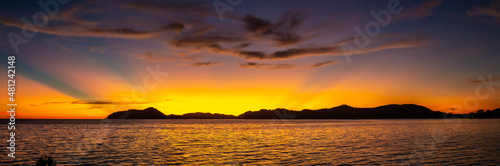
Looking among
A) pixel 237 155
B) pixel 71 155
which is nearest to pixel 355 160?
pixel 237 155

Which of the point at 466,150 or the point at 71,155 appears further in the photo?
the point at 466,150

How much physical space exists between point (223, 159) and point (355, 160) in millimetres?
17622

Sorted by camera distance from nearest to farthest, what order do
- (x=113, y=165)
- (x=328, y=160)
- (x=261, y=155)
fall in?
1. (x=113, y=165)
2. (x=328, y=160)
3. (x=261, y=155)

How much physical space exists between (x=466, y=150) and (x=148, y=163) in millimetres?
49518

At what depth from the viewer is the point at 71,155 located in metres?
48.9

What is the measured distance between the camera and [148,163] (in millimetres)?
41156

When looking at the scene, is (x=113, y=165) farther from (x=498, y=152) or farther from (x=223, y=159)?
(x=498, y=152)

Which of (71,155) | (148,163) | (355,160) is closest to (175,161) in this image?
(148,163)

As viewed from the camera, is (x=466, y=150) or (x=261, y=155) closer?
(x=261, y=155)

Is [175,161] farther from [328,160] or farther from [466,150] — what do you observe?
[466,150]

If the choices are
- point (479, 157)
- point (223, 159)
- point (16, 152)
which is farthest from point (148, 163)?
point (479, 157)

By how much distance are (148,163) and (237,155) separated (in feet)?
43.0

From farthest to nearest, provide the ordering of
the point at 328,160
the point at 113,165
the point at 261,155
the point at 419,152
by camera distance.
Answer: the point at 419,152 < the point at 261,155 < the point at 328,160 < the point at 113,165

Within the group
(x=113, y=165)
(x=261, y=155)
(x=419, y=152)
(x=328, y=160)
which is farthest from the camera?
(x=419, y=152)
